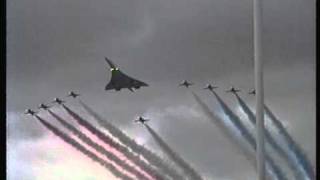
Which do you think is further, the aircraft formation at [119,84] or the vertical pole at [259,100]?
the aircraft formation at [119,84]

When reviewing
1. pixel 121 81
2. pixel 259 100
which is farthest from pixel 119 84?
pixel 259 100

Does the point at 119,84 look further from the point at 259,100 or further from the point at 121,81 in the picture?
the point at 259,100

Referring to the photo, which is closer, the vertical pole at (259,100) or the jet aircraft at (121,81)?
the vertical pole at (259,100)

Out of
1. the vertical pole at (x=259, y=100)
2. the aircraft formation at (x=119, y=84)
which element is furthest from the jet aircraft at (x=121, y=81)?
the vertical pole at (x=259, y=100)

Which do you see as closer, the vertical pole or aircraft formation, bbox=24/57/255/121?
the vertical pole

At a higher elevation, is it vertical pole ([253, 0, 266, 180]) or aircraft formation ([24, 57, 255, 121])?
aircraft formation ([24, 57, 255, 121])

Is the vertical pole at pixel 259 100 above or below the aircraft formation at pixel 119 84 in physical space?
below

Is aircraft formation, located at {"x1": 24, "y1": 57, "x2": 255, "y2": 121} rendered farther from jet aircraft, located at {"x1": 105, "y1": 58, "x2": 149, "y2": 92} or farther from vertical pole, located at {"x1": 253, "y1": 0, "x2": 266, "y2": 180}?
vertical pole, located at {"x1": 253, "y1": 0, "x2": 266, "y2": 180}

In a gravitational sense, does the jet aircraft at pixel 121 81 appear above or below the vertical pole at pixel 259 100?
above

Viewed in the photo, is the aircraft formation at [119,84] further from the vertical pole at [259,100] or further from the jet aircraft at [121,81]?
the vertical pole at [259,100]

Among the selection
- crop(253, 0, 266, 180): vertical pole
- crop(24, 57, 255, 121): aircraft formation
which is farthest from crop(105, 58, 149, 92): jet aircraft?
crop(253, 0, 266, 180): vertical pole

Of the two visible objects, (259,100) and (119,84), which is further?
(119,84)

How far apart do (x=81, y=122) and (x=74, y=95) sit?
146 inches

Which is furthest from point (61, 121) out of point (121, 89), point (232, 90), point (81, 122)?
point (232, 90)
